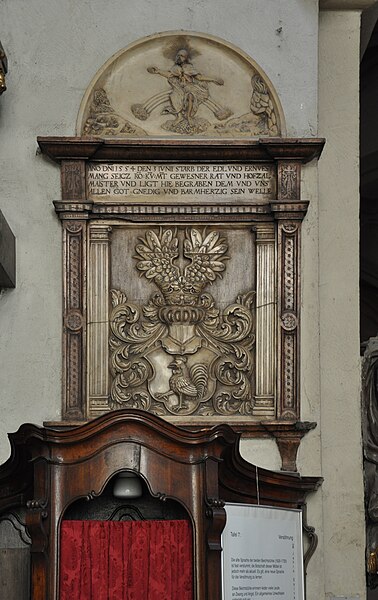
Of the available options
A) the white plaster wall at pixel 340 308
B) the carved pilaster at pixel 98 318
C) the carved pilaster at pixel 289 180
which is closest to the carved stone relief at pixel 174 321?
the carved pilaster at pixel 98 318

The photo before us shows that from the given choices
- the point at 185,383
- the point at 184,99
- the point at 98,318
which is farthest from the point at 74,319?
the point at 184,99

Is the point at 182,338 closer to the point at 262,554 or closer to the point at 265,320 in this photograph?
the point at 265,320

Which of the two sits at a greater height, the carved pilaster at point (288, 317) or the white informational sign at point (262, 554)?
the carved pilaster at point (288, 317)

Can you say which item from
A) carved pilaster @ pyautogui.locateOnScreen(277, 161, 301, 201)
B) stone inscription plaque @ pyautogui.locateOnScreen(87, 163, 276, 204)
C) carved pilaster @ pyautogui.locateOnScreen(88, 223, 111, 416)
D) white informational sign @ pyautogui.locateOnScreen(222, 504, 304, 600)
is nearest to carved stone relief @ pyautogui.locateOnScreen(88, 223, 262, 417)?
carved pilaster @ pyautogui.locateOnScreen(88, 223, 111, 416)

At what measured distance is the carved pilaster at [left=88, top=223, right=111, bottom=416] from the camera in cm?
773

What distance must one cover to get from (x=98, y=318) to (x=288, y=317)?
1021mm

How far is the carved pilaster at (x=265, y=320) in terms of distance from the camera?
7.76m

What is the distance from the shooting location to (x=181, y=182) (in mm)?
7926

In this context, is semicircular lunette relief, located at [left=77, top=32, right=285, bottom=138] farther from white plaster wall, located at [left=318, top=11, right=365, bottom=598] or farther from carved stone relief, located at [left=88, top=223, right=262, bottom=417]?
carved stone relief, located at [left=88, top=223, right=262, bottom=417]

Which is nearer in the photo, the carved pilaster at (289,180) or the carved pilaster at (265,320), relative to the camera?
the carved pilaster at (265,320)

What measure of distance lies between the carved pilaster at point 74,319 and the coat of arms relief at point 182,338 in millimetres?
177

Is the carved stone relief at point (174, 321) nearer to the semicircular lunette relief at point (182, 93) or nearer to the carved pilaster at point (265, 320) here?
the carved pilaster at point (265, 320)

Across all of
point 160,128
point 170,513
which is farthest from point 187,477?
point 160,128

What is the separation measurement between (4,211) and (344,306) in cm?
194
